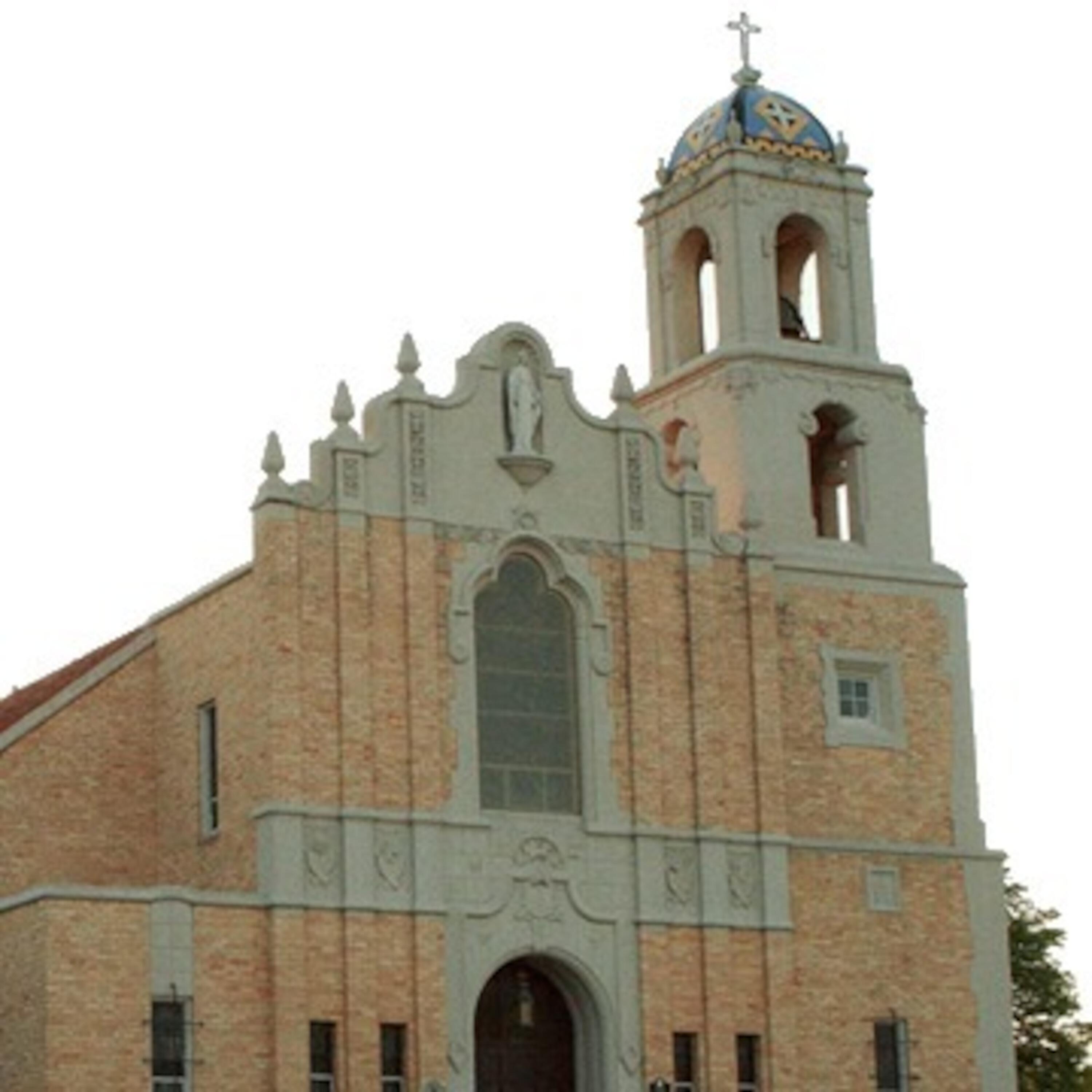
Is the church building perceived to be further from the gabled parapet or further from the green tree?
the green tree

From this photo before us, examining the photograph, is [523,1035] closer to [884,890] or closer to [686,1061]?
[686,1061]

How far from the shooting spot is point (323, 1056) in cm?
4191

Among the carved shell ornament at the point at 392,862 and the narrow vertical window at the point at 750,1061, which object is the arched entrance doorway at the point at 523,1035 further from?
the narrow vertical window at the point at 750,1061

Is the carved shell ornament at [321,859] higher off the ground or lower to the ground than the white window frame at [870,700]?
lower

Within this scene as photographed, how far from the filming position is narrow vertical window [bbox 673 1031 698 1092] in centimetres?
4444

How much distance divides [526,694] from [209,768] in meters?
4.53

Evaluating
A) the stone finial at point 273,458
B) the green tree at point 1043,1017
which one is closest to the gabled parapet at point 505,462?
the stone finial at point 273,458

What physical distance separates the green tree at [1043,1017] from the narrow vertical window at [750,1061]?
1960cm

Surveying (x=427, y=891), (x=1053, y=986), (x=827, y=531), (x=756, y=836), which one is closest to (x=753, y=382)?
(x=827, y=531)

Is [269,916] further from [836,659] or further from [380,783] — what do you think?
[836,659]

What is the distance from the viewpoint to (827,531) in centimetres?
5034

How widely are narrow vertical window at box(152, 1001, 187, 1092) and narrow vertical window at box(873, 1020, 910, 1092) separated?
35.7 feet

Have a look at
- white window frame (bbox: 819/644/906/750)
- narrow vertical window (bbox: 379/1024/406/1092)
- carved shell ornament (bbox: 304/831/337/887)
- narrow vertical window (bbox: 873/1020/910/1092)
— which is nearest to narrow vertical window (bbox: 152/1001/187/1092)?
carved shell ornament (bbox: 304/831/337/887)

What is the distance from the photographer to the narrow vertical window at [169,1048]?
133ft
